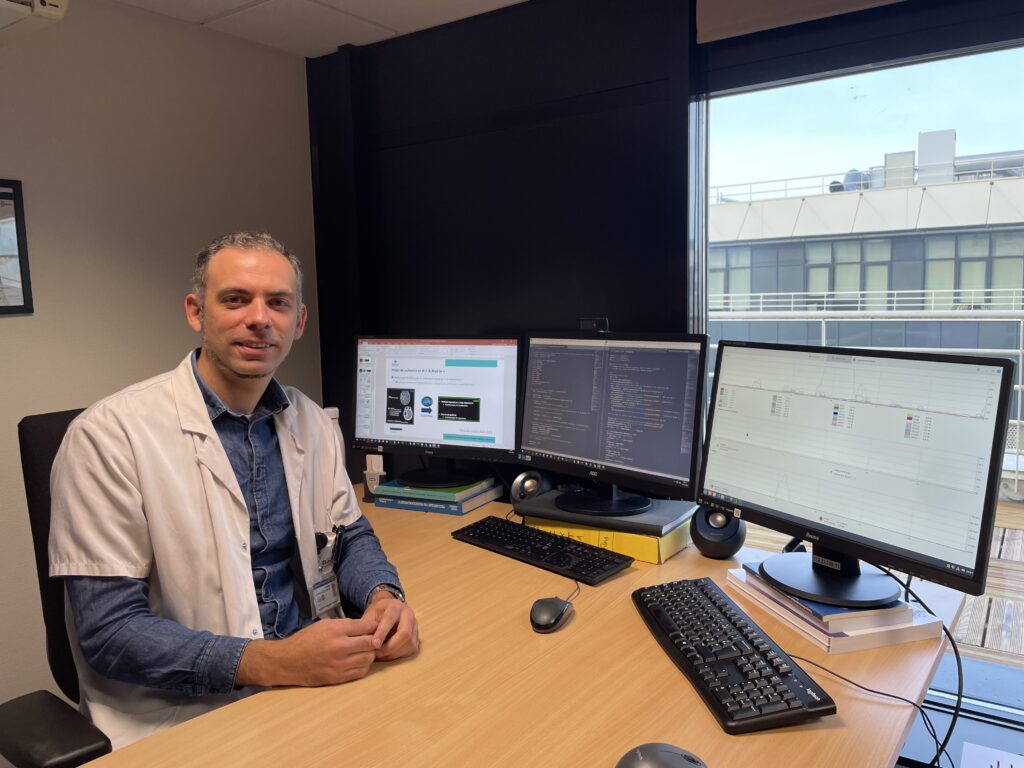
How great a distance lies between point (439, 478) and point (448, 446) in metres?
0.14

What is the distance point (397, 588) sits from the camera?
1.55m

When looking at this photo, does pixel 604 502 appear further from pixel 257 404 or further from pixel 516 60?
pixel 516 60

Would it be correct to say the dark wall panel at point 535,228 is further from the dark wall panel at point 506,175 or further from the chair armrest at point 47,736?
the chair armrest at point 47,736

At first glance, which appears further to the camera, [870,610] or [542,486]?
[542,486]

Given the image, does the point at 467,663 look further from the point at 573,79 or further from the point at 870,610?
A: the point at 573,79

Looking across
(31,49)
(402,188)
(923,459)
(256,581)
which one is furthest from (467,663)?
(31,49)

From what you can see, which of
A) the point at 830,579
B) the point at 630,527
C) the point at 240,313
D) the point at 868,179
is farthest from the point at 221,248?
the point at 868,179

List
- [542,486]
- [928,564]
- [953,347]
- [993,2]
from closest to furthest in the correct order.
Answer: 1. [928,564]
2. [993,2]
3. [953,347]
4. [542,486]

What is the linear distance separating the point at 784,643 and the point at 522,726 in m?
0.53

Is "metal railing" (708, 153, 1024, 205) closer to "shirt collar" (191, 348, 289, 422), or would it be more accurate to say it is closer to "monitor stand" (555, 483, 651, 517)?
"monitor stand" (555, 483, 651, 517)

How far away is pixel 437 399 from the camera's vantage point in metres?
2.30

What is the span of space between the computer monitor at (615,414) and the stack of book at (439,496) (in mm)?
214

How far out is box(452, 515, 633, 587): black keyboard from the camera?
5.55 ft

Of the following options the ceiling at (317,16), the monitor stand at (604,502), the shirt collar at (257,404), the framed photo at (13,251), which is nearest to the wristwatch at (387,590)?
the shirt collar at (257,404)
